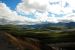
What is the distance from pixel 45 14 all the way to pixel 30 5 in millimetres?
441

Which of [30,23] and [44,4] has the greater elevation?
[44,4]

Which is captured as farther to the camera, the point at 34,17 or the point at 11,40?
the point at 34,17

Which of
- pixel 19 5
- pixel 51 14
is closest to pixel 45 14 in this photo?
pixel 51 14

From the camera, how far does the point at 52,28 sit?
699cm

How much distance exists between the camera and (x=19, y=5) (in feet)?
23.1

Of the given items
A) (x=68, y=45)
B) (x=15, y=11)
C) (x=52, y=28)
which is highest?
(x=15, y=11)

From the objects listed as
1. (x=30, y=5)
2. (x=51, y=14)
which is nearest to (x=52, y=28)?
(x=51, y=14)

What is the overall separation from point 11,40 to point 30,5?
1.05 m

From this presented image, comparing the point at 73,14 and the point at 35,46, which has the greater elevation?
the point at 73,14

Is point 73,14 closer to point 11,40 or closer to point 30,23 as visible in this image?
point 30,23

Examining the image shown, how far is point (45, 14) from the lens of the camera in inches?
279

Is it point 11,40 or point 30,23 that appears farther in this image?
point 30,23

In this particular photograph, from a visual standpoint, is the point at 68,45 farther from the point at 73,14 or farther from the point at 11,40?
the point at 11,40

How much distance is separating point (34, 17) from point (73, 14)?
0.98 meters
